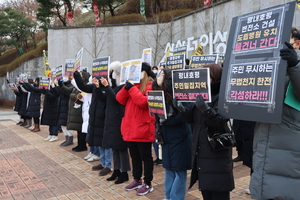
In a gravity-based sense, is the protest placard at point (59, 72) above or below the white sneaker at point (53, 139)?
above

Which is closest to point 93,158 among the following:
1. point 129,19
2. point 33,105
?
point 33,105

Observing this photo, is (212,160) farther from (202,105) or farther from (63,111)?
(63,111)

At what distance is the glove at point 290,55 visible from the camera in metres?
2.27

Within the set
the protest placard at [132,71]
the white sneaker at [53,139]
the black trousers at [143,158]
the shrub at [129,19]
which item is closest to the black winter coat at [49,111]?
the white sneaker at [53,139]

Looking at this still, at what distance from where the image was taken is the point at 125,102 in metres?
4.80

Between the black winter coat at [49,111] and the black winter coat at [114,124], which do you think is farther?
the black winter coat at [49,111]

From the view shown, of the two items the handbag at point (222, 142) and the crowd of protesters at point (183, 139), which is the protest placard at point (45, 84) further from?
the handbag at point (222, 142)

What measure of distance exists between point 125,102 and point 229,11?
1294 centimetres

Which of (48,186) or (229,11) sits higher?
(229,11)

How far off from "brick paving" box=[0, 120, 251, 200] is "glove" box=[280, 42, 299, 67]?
110 inches

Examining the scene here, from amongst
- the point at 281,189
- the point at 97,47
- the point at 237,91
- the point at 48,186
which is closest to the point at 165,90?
the point at 237,91

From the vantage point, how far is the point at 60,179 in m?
5.84

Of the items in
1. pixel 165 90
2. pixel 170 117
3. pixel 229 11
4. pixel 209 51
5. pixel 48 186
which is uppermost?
pixel 229 11

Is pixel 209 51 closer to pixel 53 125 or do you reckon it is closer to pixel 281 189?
pixel 53 125
